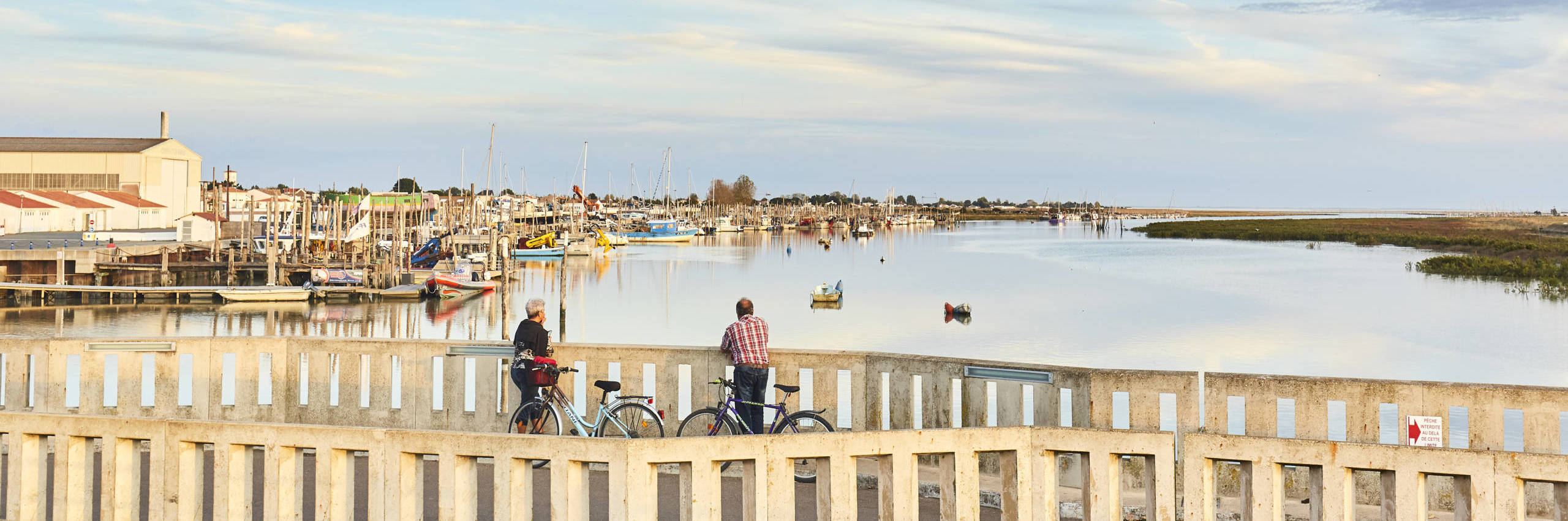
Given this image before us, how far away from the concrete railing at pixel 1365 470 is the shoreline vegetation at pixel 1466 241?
59.5 meters

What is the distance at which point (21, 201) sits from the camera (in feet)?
278

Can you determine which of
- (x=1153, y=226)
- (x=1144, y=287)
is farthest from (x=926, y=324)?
(x=1153, y=226)

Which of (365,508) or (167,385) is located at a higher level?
(167,385)

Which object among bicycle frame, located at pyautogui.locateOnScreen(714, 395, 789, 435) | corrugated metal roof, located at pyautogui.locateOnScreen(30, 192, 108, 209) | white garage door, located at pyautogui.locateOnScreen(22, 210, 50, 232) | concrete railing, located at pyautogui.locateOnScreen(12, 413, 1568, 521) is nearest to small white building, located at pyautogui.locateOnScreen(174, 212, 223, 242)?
white garage door, located at pyautogui.locateOnScreen(22, 210, 50, 232)

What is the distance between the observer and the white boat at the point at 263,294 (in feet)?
176

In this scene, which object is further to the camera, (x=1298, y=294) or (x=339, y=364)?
(x=1298, y=294)

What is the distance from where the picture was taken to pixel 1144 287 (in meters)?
68.2

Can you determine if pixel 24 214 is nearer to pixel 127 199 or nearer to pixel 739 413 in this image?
pixel 127 199

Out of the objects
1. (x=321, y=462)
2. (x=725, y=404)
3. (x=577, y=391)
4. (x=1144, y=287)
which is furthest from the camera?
(x=1144, y=287)

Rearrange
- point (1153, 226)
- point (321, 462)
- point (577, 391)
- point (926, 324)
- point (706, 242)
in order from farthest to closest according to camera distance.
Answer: point (1153, 226) < point (706, 242) < point (926, 324) < point (577, 391) < point (321, 462)

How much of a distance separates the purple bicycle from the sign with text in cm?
436

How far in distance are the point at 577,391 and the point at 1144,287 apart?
5199 centimetres

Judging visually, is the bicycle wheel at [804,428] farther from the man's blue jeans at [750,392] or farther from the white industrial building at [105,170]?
the white industrial building at [105,170]

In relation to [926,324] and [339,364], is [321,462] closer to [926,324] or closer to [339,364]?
[339,364]
